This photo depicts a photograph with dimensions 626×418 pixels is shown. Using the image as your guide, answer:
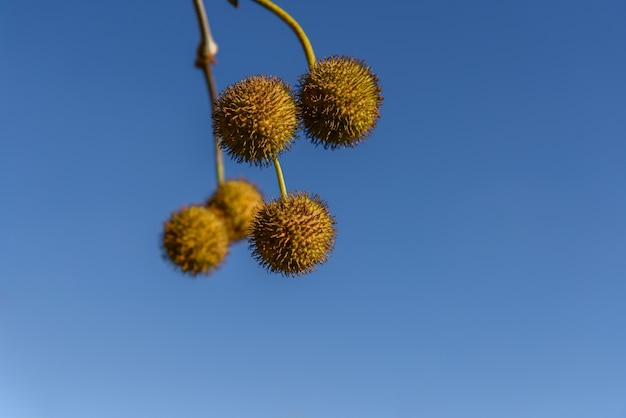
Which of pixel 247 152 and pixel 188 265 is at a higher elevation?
pixel 188 265

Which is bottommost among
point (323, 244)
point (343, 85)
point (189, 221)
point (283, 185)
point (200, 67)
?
point (323, 244)

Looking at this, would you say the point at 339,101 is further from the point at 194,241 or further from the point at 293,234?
the point at 194,241

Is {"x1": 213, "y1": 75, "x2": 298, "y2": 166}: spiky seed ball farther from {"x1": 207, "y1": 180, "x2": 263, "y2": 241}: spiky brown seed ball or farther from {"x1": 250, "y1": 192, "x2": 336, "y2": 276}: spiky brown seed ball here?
{"x1": 207, "y1": 180, "x2": 263, "y2": 241}: spiky brown seed ball

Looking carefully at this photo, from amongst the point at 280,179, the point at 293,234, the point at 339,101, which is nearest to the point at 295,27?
the point at 339,101

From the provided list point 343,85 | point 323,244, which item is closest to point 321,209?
point 323,244

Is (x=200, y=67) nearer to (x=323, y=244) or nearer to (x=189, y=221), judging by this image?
(x=189, y=221)

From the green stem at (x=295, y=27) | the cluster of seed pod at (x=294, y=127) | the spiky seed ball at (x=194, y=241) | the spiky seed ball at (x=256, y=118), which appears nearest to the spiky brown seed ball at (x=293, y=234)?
the cluster of seed pod at (x=294, y=127)
